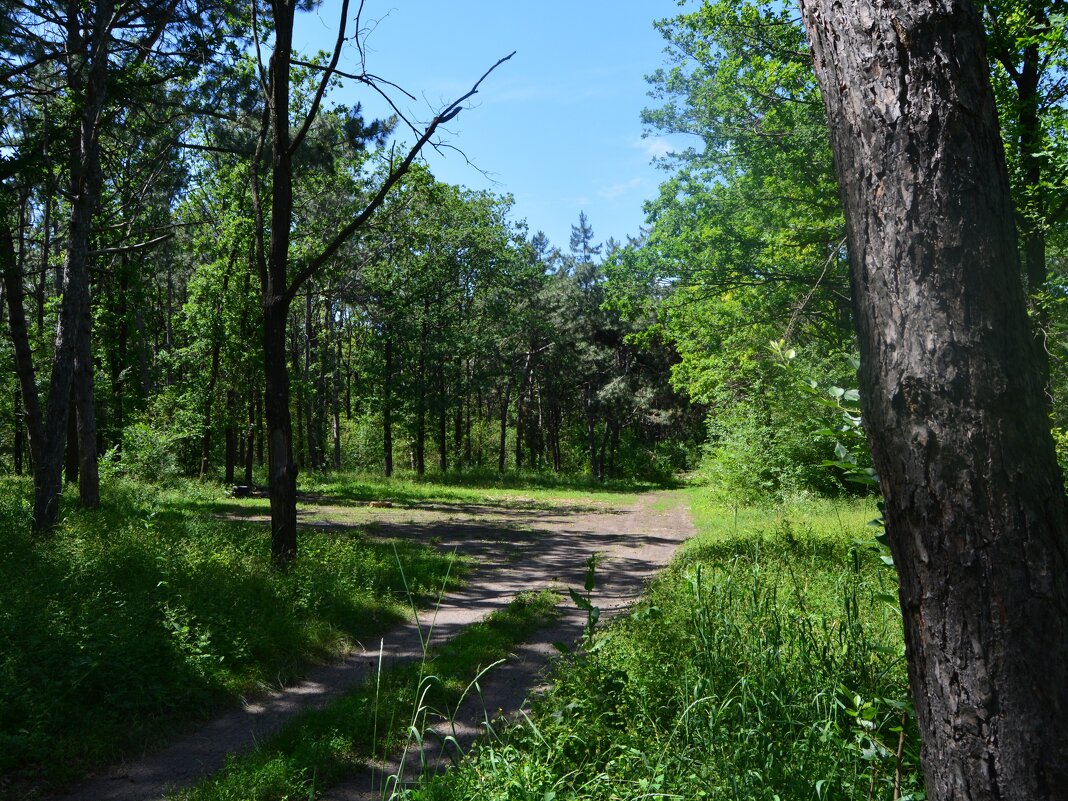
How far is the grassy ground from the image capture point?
10.1ft

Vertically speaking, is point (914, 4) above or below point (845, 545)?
above

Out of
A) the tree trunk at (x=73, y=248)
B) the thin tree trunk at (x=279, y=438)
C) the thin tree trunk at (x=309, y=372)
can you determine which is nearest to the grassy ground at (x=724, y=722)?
the thin tree trunk at (x=279, y=438)

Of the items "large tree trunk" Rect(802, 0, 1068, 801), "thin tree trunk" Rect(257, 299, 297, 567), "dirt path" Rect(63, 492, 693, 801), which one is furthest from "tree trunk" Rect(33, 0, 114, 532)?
"large tree trunk" Rect(802, 0, 1068, 801)

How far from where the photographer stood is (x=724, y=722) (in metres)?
3.73

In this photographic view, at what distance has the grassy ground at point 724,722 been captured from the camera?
3.07 meters

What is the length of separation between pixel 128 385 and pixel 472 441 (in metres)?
26.8

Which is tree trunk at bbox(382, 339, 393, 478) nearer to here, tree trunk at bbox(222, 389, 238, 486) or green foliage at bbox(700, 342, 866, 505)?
tree trunk at bbox(222, 389, 238, 486)

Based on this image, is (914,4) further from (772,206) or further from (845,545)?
(772,206)

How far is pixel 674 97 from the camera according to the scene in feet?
67.4

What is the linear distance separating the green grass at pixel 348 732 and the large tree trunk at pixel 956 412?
188cm

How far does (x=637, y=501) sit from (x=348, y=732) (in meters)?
25.1

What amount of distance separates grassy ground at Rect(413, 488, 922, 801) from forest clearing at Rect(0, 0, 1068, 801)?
0.10 ft

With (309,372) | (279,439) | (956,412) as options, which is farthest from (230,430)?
(956,412)

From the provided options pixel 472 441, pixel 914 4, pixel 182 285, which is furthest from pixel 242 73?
pixel 472 441
